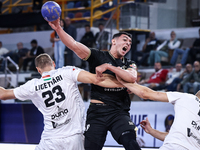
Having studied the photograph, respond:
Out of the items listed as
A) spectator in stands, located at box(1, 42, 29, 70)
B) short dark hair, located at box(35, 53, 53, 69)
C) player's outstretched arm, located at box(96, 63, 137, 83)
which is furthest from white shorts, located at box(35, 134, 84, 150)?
spectator in stands, located at box(1, 42, 29, 70)

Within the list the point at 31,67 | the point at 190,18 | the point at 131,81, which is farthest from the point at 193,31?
the point at 131,81

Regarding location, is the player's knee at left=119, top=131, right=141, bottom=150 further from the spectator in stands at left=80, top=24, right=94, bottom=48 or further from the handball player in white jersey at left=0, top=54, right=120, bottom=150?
the spectator in stands at left=80, top=24, right=94, bottom=48

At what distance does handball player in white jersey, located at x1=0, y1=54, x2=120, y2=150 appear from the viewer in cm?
388

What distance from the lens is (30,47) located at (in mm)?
11969

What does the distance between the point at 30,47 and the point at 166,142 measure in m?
9.51

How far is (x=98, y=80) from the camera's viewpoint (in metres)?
3.80

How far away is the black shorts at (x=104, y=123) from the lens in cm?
378

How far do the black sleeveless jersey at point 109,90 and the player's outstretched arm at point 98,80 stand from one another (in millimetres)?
100

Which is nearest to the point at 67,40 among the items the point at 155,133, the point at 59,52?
the point at 155,133

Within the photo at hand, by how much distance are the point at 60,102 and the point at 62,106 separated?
0.19ft

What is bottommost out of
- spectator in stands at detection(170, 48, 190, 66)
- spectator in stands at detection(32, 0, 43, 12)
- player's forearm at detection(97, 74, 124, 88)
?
spectator in stands at detection(170, 48, 190, 66)

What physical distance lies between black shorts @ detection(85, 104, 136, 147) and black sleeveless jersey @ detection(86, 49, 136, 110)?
0.09 m

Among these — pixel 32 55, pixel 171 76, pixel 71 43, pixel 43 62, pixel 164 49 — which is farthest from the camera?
pixel 32 55

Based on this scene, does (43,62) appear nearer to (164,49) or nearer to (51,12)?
(51,12)
